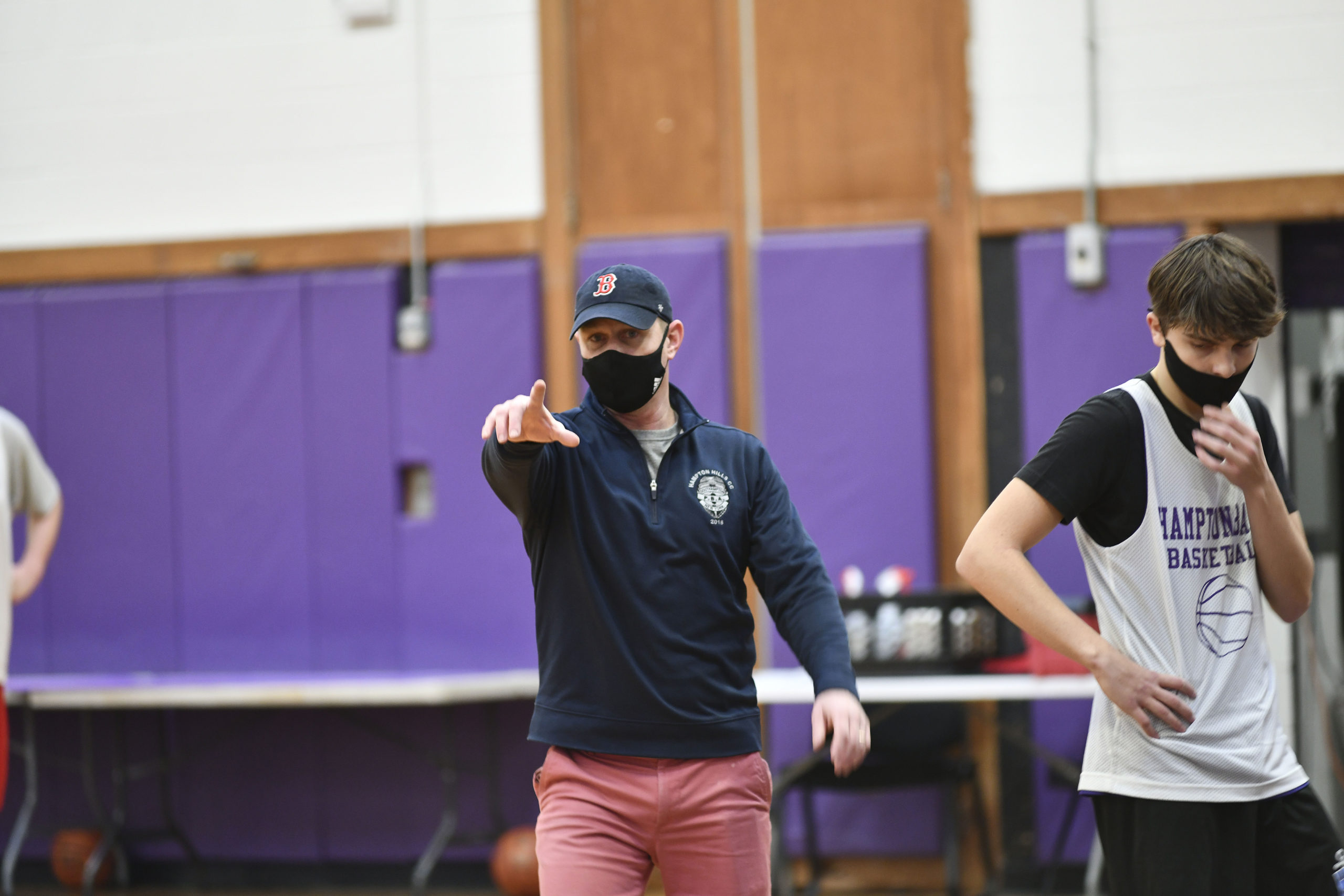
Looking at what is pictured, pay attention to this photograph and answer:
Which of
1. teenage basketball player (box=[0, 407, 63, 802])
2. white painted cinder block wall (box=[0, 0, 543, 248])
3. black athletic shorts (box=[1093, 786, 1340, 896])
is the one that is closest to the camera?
black athletic shorts (box=[1093, 786, 1340, 896])

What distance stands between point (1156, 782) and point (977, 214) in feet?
11.6

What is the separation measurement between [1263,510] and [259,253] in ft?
15.4

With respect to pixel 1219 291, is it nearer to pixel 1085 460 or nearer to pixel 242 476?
pixel 1085 460

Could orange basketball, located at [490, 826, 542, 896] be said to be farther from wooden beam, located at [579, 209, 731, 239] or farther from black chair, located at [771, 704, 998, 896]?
wooden beam, located at [579, 209, 731, 239]

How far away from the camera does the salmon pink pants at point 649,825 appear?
2227 millimetres

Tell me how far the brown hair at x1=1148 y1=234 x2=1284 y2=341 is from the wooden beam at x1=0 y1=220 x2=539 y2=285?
149 inches

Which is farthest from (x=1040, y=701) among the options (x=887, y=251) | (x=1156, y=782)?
(x=1156, y=782)

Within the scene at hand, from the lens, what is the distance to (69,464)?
5816 millimetres

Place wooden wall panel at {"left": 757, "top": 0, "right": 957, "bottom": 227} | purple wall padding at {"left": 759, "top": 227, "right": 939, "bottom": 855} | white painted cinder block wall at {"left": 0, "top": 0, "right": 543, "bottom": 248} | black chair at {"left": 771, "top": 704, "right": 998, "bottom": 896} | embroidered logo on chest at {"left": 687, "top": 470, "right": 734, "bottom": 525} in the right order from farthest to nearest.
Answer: white painted cinder block wall at {"left": 0, "top": 0, "right": 543, "bottom": 248} → wooden wall panel at {"left": 757, "top": 0, "right": 957, "bottom": 227} → purple wall padding at {"left": 759, "top": 227, "right": 939, "bottom": 855} → black chair at {"left": 771, "top": 704, "right": 998, "bottom": 896} → embroidered logo on chest at {"left": 687, "top": 470, "right": 734, "bottom": 525}

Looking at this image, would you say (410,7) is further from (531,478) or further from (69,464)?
(531,478)

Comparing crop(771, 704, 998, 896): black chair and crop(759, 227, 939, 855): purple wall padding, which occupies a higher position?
crop(759, 227, 939, 855): purple wall padding

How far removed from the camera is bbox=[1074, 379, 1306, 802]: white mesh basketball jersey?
6.72 feet

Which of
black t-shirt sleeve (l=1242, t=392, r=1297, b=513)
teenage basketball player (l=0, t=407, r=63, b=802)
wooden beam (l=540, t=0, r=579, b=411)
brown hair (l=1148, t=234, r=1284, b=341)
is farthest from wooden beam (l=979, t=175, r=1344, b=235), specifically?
teenage basketball player (l=0, t=407, r=63, b=802)

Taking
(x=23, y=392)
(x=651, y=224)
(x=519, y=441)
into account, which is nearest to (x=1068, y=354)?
(x=651, y=224)
